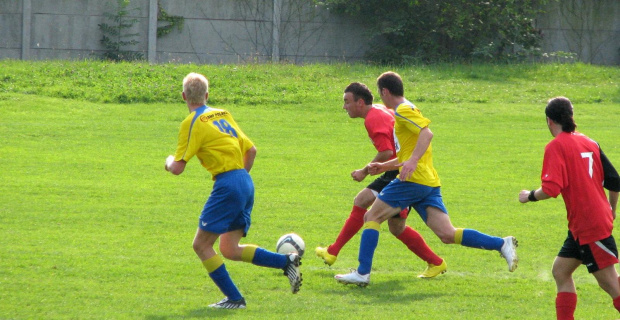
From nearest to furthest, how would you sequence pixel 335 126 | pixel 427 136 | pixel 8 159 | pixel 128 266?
pixel 427 136, pixel 128 266, pixel 8 159, pixel 335 126

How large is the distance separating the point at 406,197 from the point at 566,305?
1.77 m

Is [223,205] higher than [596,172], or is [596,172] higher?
[596,172]

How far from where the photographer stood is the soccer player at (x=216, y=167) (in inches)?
241

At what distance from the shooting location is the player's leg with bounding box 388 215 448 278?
755 centimetres

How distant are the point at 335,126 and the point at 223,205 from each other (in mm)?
11230

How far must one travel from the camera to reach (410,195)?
7008 millimetres

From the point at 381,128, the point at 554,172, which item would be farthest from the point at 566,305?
the point at 381,128

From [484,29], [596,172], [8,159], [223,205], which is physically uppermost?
[484,29]

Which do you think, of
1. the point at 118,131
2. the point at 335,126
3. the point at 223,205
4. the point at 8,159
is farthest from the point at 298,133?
the point at 223,205

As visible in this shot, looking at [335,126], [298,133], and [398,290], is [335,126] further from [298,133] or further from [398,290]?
[398,290]

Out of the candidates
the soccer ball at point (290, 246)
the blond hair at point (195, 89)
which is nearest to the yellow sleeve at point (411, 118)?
the soccer ball at point (290, 246)

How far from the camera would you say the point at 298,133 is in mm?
16500

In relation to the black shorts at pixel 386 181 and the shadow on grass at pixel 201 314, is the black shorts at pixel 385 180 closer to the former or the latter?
the black shorts at pixel 386 181

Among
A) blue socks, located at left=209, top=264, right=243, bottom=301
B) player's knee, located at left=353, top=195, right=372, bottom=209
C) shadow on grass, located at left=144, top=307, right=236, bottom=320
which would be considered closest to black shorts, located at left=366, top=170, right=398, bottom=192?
player's knee, located at left=353, top=195, right=372, bottom=209
